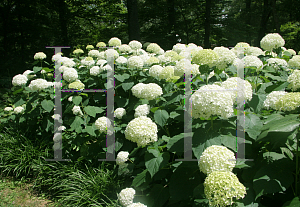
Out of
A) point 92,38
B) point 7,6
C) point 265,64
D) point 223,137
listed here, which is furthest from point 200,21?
point 223,137

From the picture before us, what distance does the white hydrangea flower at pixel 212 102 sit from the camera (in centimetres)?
155

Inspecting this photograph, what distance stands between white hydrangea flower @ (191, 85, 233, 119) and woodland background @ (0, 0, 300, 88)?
7455mm

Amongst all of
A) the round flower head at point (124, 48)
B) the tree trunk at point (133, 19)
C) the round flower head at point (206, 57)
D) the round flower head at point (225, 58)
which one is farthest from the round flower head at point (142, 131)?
the tree trunk at point (133, 19)

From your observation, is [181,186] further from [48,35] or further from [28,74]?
[48,35]

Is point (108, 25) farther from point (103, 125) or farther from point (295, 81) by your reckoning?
point (295, 81)

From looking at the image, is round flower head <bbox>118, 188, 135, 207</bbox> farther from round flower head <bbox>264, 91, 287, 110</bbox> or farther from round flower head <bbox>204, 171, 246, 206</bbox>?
round flower head <bbox>264, 91, 287, 110</bbox>

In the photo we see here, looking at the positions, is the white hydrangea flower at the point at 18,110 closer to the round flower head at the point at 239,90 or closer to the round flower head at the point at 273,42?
the round flower head at the point at 239,90

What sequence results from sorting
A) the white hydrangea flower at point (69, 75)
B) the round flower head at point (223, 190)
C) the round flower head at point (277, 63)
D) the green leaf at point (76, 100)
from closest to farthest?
the round flower head at point (223, 190) < the round flower head at point (277, 63) < the green leaf at point (76, 100) < the white hydrangea flower at point (69, 75)

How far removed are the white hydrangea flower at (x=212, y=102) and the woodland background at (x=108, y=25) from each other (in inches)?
293

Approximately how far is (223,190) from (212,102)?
0.60m

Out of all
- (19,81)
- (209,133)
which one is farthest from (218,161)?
(19,81)

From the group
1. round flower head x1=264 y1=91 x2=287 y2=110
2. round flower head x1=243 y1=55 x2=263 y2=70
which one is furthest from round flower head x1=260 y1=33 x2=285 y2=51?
round flower head x1=264 y1=91 x2=287 y2=110

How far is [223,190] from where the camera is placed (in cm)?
119

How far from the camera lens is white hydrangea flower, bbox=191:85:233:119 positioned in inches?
61.0
